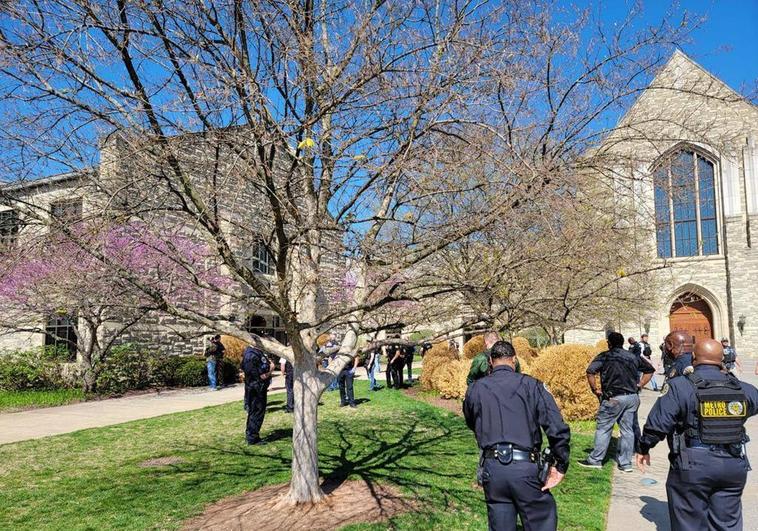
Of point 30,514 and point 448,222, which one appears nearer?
point 448,222

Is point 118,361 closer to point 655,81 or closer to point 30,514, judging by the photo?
point 30,514

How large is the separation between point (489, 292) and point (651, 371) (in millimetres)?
3780

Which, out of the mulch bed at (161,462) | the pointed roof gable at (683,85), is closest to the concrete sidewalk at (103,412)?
the mulch bed at (161,462)

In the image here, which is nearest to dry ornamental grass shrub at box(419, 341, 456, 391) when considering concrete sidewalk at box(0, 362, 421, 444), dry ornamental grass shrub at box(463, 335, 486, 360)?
dry ornamental grass shrub at box(463, 335, 486, 360)

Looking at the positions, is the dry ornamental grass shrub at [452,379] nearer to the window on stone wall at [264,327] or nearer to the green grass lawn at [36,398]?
the window on stone wall at [264,327]

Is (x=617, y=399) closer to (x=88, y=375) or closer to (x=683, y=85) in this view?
(x=683, y=85)

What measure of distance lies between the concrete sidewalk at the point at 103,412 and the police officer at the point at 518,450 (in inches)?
352

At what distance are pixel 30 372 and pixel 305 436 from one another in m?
13.1

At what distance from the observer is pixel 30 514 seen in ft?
17.9

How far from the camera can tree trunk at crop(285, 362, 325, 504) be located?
535 cm

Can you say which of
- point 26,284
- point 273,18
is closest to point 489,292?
point 273,18

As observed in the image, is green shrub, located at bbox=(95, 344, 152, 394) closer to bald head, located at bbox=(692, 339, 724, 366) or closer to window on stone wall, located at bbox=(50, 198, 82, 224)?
window on stone wall, located at bbox=(50, 198, 82, 224)

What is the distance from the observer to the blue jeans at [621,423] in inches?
273

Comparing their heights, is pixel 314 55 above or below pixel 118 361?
→ above
